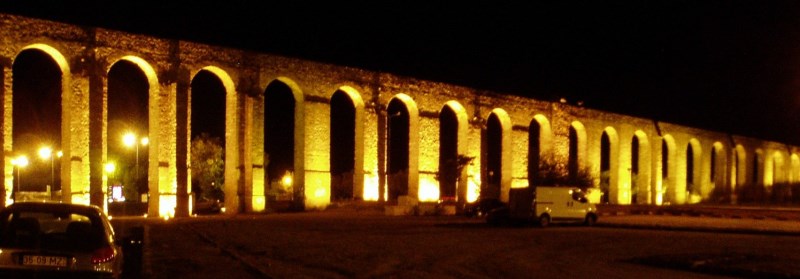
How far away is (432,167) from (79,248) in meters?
40.1

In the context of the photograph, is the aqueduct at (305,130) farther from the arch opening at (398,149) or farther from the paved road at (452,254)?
the paved road at (452,254)

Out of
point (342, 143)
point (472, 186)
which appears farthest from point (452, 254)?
point (342, 143)

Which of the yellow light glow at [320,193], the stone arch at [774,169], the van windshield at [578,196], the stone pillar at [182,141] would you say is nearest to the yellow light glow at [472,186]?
the yellow light glow at [320,193]

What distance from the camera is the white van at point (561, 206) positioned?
3116 centimetres

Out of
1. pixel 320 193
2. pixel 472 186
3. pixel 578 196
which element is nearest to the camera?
pixel 578 196

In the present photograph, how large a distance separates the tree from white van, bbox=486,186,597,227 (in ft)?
114

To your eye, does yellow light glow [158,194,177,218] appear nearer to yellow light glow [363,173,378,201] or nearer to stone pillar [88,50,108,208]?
stone pillar [88,50,108,208]

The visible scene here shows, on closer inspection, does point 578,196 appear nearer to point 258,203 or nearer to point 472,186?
point 258,203

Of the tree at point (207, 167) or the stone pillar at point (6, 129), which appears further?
the tree at point (207, 167)

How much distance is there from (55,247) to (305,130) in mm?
34036

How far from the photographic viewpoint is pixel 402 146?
254 feet

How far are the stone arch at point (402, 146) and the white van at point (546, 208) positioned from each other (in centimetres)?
1027

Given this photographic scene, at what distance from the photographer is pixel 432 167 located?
158 ft

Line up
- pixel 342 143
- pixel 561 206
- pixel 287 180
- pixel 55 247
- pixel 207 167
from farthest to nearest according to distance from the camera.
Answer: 1. pixel 342 143
2. pixel 287 180
3. pixel 207 167
4. pixel 561 206
5. pixel 55 247
